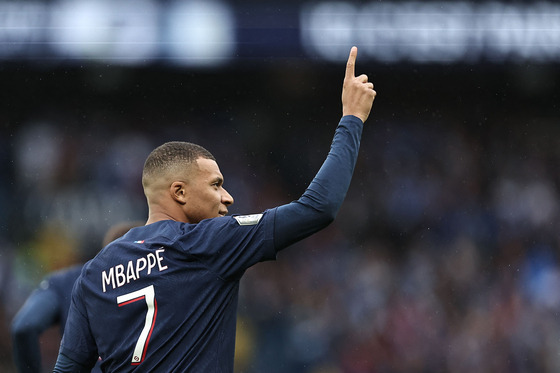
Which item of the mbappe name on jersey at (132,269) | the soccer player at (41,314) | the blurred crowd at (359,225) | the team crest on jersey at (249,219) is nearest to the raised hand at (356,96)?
the team crest on jersey at (249,219)

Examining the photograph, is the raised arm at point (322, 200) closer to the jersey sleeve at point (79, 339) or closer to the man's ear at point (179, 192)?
the man's ear at point (179, 192)

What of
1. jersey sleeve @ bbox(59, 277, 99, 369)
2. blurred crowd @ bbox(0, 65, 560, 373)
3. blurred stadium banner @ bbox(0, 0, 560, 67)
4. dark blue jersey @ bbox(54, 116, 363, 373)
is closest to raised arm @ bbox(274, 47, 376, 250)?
dark blue jersey @ bbox(54, 116, 363, 373)

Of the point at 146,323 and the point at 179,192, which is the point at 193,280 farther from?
the point at 179,192

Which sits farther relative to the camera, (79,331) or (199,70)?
(199,70)

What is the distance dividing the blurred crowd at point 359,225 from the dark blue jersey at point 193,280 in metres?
5.92

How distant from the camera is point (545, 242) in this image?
8.95 m

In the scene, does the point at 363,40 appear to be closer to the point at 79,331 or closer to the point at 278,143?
the point at 278,143

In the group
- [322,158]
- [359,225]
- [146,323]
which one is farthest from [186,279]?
[322,158]

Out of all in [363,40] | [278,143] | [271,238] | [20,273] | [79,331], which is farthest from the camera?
[278,143]

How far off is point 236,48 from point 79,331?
19.2 feet

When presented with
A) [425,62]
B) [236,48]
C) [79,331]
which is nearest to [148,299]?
[79,331]

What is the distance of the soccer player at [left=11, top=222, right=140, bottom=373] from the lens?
3814 mm

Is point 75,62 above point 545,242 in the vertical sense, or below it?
above

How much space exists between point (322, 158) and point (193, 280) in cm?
711
